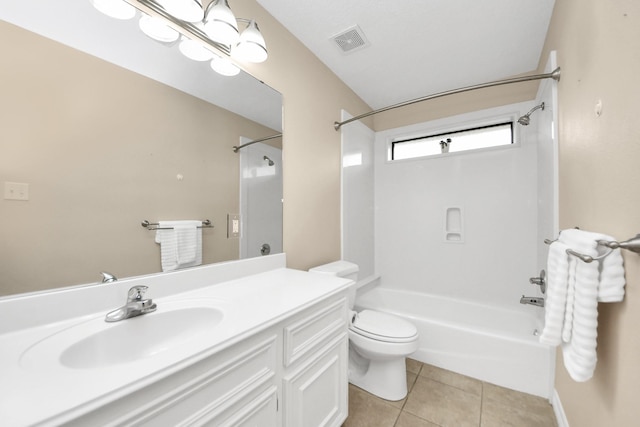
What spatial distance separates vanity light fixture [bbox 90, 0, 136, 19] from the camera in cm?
91

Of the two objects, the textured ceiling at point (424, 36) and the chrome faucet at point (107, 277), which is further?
the textured ceiling at point (424, 36)

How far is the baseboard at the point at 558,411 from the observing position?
4.17 feet

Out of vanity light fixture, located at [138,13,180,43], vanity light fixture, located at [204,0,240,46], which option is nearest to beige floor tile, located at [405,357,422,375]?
vanity light fixture, located at [204,0,240,46]

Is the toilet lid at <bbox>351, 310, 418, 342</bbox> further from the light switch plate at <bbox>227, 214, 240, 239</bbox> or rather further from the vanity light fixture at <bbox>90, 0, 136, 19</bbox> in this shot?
the vanity light fixture at <bbox>90, 0, 136, 19</bbox>

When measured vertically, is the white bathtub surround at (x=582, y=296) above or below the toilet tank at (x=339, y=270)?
above

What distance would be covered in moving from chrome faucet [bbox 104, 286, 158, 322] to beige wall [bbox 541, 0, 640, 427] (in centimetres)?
147

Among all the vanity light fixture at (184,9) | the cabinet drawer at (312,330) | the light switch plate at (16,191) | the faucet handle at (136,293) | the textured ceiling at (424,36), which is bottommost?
the cabinet drawer at (312,330)

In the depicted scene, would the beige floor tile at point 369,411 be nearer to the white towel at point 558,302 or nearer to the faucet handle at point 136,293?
the white towel at point 558,302

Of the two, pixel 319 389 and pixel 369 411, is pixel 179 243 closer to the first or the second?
pixel 319 389

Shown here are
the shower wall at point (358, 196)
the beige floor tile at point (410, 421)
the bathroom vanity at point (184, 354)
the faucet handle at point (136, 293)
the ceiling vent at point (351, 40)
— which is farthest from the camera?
the shower wall at point (358, 196)

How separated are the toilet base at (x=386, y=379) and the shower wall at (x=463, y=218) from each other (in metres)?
1.15

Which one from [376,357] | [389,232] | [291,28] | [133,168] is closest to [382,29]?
[291,28]

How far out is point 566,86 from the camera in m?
1.24

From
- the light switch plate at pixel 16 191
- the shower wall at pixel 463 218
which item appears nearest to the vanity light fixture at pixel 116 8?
the light switch plate at pixel 16 191
